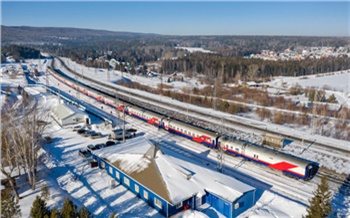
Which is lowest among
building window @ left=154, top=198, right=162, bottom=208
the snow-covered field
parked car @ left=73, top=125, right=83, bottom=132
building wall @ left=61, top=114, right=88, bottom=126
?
the snow-covered field

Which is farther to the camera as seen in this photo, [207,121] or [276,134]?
[207,121]

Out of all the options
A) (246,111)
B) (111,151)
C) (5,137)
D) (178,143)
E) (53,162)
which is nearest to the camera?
(5,137)

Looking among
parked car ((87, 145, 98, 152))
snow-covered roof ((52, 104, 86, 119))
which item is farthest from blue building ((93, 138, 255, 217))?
snow-covered roof ((52, 104, 86, 119))

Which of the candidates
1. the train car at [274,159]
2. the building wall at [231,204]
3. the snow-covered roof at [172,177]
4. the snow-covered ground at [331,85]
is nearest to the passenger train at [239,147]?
the train car at [274,159]

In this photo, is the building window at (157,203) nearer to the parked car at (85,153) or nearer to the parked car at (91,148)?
the parked car at (85,153)

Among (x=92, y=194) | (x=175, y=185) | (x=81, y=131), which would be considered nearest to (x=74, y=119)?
(x=81, y=131)

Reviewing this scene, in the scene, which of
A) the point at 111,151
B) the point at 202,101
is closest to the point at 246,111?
the point at 202,101

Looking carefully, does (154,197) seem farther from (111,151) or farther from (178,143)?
(178,143)

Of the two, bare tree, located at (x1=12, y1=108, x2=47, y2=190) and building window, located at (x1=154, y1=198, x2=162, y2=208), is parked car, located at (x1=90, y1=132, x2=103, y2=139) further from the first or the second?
building window, located at (x1=154, y1=198, x2=162, y2=208)
